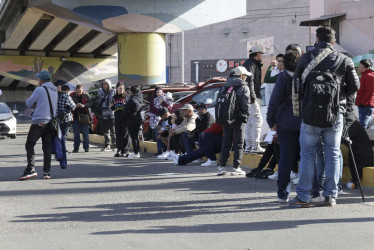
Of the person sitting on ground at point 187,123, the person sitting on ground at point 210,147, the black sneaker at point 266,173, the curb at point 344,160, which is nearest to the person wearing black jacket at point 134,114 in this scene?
the curb at point 344,160

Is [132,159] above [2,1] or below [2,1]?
below

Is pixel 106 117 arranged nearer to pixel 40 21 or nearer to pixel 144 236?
pixel 144 236

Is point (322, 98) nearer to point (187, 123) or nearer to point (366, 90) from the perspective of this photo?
point (366, 90)

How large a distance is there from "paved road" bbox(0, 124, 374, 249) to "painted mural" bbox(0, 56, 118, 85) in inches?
1644

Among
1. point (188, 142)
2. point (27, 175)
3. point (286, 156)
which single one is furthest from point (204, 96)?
point (286, 156)

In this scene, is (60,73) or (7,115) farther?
(60,73)

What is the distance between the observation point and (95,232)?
260 inches

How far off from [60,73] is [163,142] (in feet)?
127

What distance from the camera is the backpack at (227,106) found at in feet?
34.7

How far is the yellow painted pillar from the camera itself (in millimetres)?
31531

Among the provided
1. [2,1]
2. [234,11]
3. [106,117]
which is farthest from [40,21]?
[106,117]

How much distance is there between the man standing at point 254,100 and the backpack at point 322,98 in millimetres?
3993

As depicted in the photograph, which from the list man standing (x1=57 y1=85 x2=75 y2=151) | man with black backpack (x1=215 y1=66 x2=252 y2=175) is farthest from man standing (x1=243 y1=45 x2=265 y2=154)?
man standing (x1=57 y1=85 x2=75 y2=151)

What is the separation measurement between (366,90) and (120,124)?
5.89 metres
